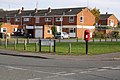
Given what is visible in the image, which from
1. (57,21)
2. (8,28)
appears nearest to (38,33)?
(57,21)

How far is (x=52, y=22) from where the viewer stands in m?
83.1

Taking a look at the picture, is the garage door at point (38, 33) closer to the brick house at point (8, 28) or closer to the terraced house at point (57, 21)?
the terraced house at point (57, 21)

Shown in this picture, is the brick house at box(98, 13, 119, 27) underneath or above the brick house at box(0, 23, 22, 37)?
above

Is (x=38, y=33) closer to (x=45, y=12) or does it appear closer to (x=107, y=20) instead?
(x=45, y=12)

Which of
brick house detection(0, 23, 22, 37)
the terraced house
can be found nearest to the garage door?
the terraced house

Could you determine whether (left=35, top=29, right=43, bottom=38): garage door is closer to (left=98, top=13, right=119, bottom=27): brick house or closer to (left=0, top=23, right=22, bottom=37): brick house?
(left=0, top=23, right=22, bottom=37): brick house

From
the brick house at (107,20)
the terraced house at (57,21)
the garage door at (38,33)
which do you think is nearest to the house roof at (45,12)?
the terraced house at (57,21)

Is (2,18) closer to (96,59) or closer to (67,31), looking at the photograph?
(67,31)

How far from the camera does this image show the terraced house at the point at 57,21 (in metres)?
77.3

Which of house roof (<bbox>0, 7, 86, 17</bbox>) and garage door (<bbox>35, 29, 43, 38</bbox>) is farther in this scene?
house roof (<bbox>0, 7, 86, 17</bbox>)

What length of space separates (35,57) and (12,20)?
6963 cm

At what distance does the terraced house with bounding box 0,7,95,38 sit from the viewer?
77.3 meters

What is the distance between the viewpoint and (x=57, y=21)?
82188 millimetres

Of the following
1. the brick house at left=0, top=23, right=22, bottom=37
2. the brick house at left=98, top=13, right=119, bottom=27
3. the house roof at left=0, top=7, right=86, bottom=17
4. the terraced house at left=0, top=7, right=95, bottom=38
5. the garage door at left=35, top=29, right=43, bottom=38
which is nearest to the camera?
the garage door at left=35, top=29, right=43, bottom=38
